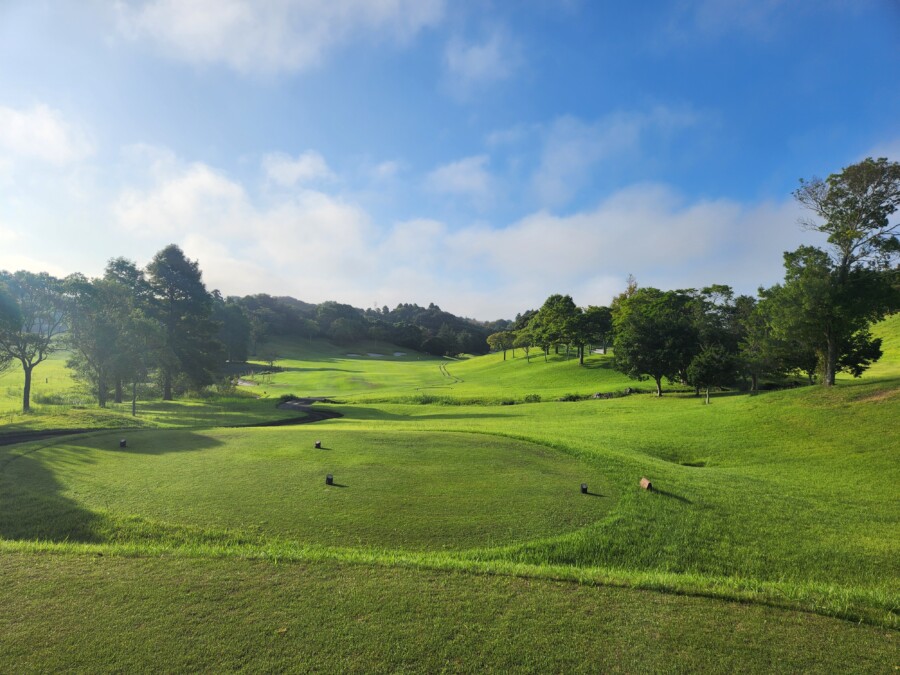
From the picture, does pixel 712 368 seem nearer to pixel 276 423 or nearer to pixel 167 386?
pixel 276 423

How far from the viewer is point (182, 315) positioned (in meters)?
39.8

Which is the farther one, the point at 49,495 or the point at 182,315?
the point at 182,315

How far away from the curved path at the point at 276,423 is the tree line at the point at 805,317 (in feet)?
91.3

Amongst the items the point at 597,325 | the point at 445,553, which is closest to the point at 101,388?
the point at 445,553

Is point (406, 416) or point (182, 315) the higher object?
point (182, 315)

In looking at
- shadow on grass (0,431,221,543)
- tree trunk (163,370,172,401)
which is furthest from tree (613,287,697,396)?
tree trunk (163,370,172,401)

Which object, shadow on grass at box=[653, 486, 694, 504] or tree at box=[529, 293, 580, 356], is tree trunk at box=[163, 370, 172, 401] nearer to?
shadow on grass at box=[653, 486, 694, 504]

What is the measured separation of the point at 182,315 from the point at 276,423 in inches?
819

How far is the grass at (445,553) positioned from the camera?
14.1ft

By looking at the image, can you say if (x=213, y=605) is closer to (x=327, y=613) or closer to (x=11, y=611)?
(x=327, y=613)

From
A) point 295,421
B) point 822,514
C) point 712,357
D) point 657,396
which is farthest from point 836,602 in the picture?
point 657,396

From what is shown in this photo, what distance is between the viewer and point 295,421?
28.0 metres

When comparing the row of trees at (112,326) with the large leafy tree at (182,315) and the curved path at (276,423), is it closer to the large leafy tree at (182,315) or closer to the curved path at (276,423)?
the large leafy tree at (182,315)

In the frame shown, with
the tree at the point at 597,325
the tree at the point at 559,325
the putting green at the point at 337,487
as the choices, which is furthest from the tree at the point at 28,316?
the tree at the point at 597,325
